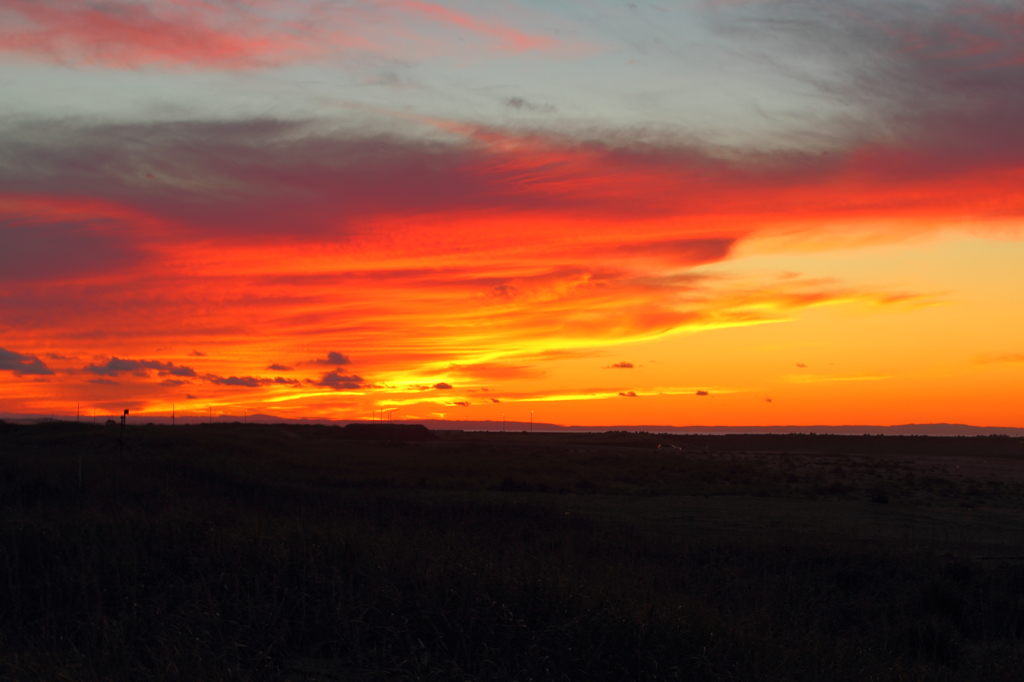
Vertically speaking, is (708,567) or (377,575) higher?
(377,575)

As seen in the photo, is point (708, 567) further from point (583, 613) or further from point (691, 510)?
point (691, 510)

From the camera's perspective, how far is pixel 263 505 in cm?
2034

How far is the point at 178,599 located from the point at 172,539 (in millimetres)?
1933

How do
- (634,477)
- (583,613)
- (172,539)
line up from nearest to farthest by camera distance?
(583,613) < (172,539) < (634,477)

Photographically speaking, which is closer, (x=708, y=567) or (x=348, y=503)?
(x=708, y=567)

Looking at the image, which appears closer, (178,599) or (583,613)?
(583,613)

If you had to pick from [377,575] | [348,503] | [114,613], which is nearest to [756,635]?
[377,575]

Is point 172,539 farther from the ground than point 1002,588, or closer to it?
farther from the ground

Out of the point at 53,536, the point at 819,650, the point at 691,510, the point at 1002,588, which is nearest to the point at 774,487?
the point at 691,510

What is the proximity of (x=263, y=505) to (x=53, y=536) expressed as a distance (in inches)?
366

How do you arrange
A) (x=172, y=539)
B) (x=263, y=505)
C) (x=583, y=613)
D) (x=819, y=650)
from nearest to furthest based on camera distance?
(x=583, y=613)
(x=819, y=650)
(x=172, y=539)
(x=263, y=505)

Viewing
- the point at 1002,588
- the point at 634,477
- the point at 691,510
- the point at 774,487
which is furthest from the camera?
the point at 634,477

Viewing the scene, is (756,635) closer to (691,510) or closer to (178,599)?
(178,599)

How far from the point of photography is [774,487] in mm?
41094
